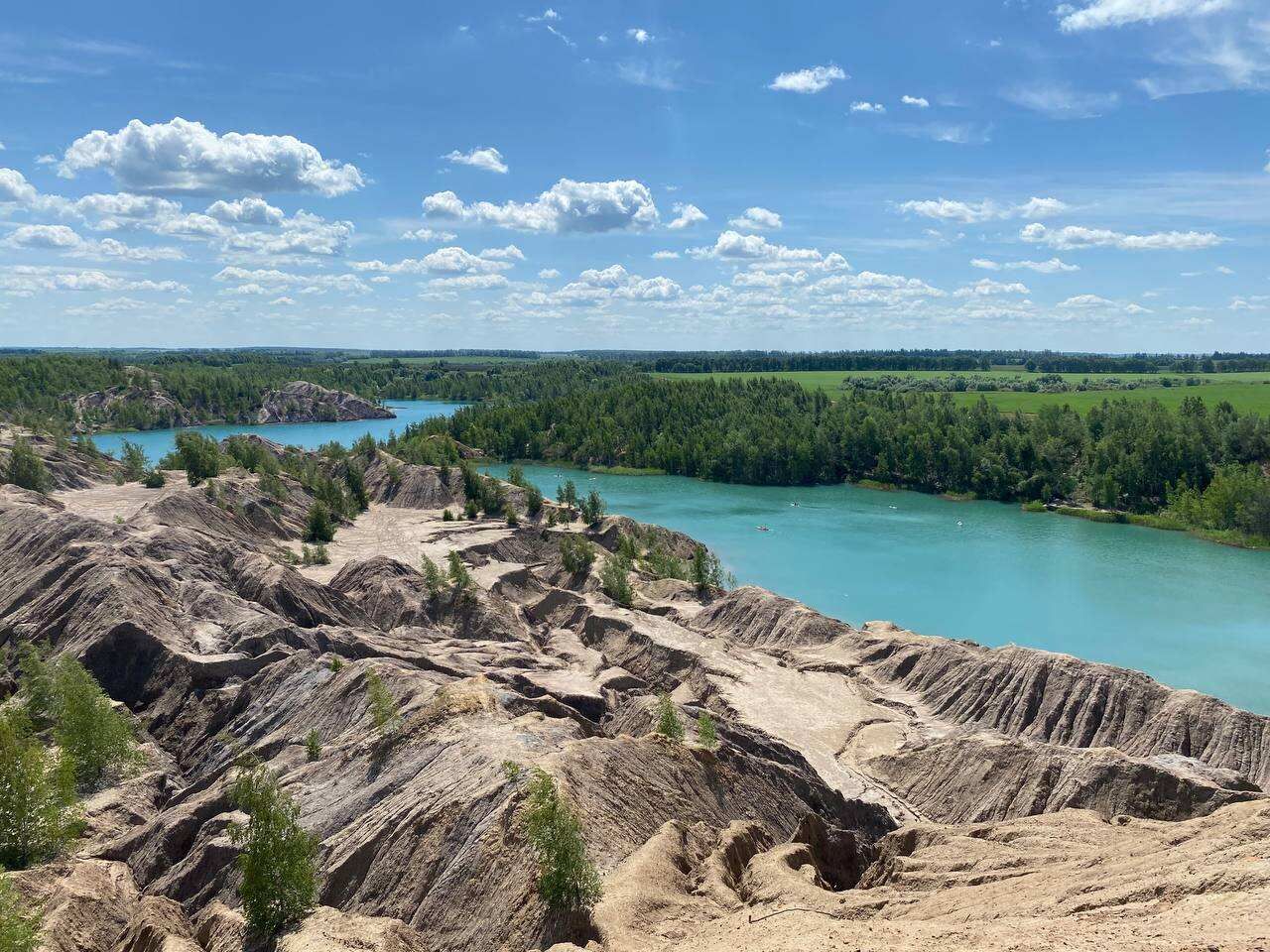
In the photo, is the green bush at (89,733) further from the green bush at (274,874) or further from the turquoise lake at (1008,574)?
the turquoise lake at (1008,574)

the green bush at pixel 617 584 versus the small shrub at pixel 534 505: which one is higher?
the small shrub at pixel 534 505

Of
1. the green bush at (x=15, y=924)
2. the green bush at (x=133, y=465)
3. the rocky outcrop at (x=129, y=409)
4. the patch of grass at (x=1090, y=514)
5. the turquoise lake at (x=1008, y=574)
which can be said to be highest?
the rocky outcrop at (x=129, y=409)

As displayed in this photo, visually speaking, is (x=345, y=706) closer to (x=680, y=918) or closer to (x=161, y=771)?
(x=161, y=771)

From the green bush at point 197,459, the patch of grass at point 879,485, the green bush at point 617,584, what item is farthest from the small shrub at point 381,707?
the patch of grass at point 879,485

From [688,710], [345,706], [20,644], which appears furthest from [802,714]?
[20,644]

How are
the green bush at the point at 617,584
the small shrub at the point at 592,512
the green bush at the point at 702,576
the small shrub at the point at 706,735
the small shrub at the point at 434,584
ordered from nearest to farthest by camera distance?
the small shrub at the point at 706,735
the small shrub at the point at 434,584
the green bush at the point at 617,584
the green bush at the point at 702,576
the small shrub at the point at 592,512

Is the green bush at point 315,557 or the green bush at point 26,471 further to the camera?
the green bush at point 26,471
